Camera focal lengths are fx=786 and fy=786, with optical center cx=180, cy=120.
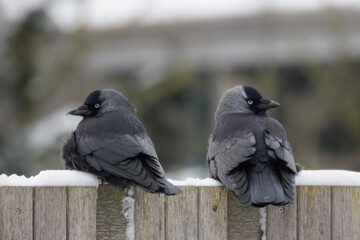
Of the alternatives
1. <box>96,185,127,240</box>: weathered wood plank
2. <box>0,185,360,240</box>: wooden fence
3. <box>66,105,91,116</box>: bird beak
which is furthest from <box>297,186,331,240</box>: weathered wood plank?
<box>66,105,91,116</box>: bird beak

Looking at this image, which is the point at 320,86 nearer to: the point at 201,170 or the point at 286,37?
the point at 286,37

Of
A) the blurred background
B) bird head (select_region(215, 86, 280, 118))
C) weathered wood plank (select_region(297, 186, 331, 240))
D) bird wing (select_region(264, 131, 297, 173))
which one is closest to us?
weathered wood plank (select_region(297, 186, 331, 240))

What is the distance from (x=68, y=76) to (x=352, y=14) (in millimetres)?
7634

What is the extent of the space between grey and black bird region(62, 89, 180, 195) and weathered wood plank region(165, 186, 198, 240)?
0.09 metres

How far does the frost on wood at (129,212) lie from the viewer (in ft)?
14.1

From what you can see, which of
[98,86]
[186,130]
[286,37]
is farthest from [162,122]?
[286,37]

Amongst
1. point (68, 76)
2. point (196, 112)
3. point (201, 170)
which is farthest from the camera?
point (196, 112)

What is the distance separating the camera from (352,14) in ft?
58.0

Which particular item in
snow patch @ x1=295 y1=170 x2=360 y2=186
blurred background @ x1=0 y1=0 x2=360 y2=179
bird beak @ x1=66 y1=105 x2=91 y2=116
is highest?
blurred background @ x1=0 y1=0 x2=360 y2=179

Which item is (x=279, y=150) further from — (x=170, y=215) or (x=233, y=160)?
(x=170, y=215)

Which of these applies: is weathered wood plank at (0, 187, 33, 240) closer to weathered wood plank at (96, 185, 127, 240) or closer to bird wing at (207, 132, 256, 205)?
weathered wood plank at (96, 185, 127, 240)

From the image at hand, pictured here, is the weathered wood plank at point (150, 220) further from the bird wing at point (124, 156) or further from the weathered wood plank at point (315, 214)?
the weathered wood plank at point (315, 214)

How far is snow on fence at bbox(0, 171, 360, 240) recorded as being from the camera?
417 cm

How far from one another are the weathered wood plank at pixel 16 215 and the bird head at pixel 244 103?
2361 millimetres
